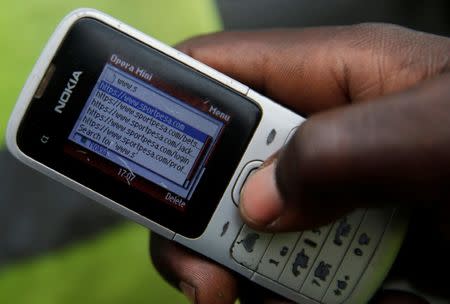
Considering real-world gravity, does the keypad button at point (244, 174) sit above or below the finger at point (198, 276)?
above

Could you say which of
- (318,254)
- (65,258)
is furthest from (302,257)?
(65,258)

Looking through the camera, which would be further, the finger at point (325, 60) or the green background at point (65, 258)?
the green background at point (65, 258)

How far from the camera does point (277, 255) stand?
47 centimetres

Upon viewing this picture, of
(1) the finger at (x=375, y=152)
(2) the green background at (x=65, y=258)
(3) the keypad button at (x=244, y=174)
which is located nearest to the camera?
(1) the finger at (x=375, y=152)

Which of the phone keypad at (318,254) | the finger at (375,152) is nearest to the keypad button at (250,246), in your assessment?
the phone keypad at (318,254)

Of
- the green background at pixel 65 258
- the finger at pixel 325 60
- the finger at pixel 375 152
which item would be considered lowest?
the green background at pixel 65 258

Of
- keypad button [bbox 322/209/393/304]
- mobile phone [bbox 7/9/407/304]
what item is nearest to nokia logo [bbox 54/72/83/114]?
mobile phone [bbox 7/9/407/304]

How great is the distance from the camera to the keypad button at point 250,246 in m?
0.47

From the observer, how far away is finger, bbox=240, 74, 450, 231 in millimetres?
339

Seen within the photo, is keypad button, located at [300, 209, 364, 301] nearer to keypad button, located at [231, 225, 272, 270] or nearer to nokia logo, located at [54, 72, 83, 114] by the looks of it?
keypad button, located at [231, 225, 272, 270]

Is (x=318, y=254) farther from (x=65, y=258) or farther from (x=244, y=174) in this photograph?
(x=65, y=258)

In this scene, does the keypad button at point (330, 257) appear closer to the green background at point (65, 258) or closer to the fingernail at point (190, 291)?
the fingernail at point (190, 291)

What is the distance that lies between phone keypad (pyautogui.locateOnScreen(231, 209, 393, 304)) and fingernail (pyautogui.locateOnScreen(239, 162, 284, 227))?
0.03m

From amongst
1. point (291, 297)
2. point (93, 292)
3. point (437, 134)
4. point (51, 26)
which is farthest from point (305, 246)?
point (51, 26)
